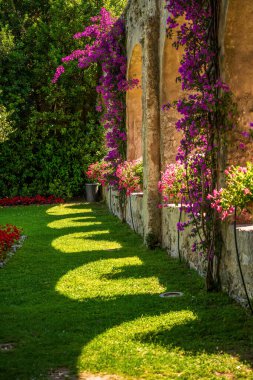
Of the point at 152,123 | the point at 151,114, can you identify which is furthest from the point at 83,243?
the point at 151,114

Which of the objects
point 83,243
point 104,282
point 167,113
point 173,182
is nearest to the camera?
point 104,282

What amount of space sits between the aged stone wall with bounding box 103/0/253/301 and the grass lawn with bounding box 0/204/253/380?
345mm

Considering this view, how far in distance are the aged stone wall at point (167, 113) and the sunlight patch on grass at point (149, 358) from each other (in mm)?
1113

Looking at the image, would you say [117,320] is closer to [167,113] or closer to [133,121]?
[167,113]

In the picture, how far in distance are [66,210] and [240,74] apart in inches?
446

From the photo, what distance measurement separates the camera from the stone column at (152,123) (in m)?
9.20

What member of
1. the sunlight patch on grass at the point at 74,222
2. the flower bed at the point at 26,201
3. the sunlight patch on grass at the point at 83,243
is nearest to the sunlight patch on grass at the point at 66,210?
the flower bed at the point at 26,201

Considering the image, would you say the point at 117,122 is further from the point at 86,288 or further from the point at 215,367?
the point at 215,367

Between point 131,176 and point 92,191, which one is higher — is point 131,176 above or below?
above

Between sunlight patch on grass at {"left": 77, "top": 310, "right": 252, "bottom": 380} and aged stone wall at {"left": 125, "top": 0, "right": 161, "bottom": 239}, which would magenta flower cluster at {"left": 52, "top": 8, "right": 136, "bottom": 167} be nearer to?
aged stone wall at {"left": 125, "top": 0, "right": 161, "bottom": 239}

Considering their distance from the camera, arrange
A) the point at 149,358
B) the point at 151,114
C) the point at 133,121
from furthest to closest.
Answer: the point at 133,121 → the point at 151,114 → the point at 149,358

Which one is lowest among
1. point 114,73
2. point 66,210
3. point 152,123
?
point 66,210

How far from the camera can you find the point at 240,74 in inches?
233

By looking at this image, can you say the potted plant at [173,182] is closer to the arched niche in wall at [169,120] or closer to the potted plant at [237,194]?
the arched niche in wall at [169,120]
